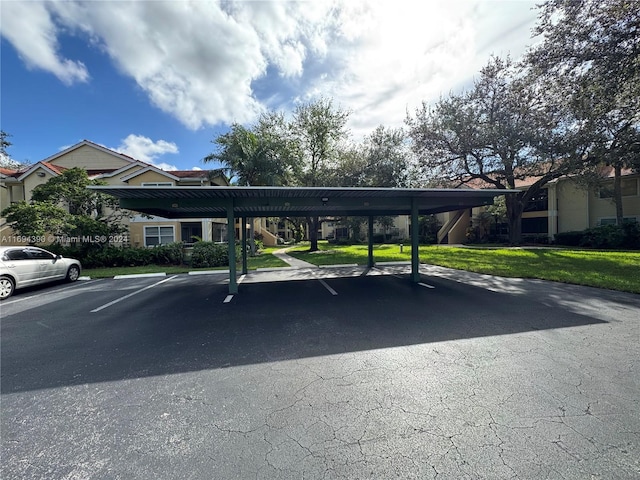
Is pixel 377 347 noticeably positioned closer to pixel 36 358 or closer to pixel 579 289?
pixel 36 358

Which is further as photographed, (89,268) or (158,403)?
(89,268)

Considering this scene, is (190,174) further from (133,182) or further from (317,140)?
(317,140)

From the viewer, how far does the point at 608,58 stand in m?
10.6

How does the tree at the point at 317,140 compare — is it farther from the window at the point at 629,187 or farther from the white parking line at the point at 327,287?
the window at the point at 629,187

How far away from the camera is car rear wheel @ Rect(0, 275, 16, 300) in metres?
8.53

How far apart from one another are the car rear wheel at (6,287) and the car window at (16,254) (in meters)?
0.70

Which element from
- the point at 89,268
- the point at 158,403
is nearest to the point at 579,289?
the point at 158,403

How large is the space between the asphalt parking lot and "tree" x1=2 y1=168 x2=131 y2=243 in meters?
9.48

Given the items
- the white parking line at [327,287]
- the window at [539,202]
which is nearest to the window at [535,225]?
the window at [539,202]

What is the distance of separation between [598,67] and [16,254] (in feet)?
72.7

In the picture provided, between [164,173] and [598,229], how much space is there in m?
32.3

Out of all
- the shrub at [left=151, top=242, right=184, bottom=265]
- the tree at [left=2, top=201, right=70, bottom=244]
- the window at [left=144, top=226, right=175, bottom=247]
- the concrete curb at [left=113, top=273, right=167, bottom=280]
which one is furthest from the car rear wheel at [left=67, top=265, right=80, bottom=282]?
the window at [left=144, top=226, right=175, bottom=247]

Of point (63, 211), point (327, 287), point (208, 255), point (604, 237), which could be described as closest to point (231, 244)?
point (327, 287)

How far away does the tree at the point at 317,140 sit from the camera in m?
22.2
